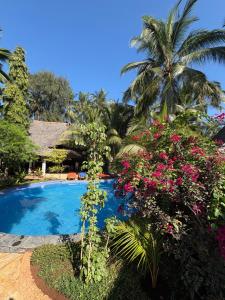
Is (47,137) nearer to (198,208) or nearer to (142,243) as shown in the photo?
(142,243)

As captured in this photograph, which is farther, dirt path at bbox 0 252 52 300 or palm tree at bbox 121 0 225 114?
palm tree at bbox 121 0 225 114

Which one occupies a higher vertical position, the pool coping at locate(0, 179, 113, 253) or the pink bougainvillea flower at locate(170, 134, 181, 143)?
the pink bougainvillea flower at locate(170, 134, 181, 143)

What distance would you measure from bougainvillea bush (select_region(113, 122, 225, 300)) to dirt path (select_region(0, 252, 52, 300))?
7.54 ft

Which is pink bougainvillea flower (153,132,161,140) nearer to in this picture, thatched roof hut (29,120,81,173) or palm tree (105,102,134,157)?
palm tree (105,102,134,157)

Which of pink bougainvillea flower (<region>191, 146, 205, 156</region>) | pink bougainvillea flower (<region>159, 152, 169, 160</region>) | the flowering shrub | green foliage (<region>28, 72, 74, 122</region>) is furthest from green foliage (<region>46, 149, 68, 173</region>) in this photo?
green foliage (<region>28, 72, 74, 122</region>)

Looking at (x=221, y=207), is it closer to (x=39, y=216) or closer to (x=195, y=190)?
(x=195, y=190)

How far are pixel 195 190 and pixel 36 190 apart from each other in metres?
14.8

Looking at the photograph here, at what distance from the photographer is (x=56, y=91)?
1698 inches

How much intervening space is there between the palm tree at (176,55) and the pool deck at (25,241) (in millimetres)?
9789

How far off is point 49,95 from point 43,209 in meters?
34.8

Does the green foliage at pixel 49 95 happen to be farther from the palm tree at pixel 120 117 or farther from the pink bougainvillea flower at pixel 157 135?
the pink bougainvillea flower at pixel 157 135

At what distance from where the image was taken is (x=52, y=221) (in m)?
10.3

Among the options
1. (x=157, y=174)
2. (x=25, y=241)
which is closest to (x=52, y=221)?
(x=25, y=241)

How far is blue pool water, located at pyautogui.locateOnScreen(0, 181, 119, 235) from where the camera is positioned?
9.31 m
